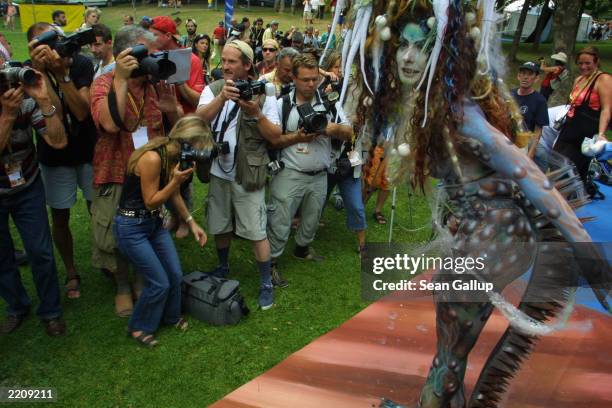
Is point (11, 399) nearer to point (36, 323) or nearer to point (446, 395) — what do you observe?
point (36, 323)

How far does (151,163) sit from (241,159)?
841 millimetres

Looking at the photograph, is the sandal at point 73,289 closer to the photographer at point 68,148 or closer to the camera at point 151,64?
the photographer at point 68,148

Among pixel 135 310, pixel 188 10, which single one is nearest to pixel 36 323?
pixel 135 310

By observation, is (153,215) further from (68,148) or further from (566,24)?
(566,24)

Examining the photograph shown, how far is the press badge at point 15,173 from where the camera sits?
2859mm

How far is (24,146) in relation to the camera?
296cm

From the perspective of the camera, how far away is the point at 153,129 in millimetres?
3395

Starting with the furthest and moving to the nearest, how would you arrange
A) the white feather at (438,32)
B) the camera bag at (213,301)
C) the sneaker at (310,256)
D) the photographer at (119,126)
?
the sneaker at (310,256), the camera bag at (213,301), the photographer at (119,126), the white feather at (438,32)

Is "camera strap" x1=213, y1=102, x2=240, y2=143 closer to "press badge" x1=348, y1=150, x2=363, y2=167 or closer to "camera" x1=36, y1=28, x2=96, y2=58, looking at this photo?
"camera" x1=36, y1=28, x2=96, y2=58

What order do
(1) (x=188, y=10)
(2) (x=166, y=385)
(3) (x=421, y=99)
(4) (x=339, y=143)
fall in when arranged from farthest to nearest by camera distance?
(1) (x=188, y=10) < (4) (x=339, y=143) < (2) (x=166, y=385) < (3) (x=421, y=99)

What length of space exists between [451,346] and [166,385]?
157 centimetres

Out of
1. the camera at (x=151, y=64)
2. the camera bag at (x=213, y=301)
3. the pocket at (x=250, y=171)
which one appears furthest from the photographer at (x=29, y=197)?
the pocket at (x=250, y=171)

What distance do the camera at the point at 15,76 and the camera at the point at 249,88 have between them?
1124mm

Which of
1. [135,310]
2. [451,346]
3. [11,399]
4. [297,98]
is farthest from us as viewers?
[297,98]
